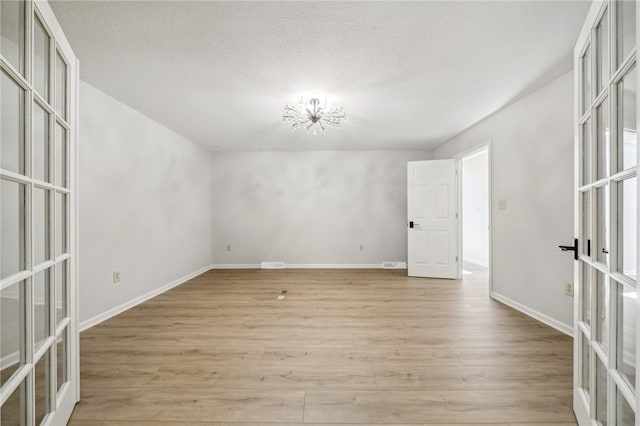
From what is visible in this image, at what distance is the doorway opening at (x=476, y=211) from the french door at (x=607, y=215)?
5.01 meters

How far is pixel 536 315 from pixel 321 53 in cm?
329

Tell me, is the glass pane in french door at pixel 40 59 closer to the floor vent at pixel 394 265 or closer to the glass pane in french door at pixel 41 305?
the glass pane in french door at pixel 41 305

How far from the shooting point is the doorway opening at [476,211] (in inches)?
246

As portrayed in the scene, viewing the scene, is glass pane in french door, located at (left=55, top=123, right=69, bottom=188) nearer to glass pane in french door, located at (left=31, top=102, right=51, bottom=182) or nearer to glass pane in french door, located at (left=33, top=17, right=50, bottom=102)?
glass pane in french door, located at (left=31, top=102, right=51, bottom=182)

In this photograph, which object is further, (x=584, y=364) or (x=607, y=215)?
(x=584, y=364)

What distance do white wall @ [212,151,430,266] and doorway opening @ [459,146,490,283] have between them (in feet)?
5.78

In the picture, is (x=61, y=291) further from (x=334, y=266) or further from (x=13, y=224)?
(x=334, y=266)

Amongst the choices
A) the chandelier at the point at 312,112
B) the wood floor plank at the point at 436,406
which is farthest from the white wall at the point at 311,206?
the wood floor plank at the point at 436,406

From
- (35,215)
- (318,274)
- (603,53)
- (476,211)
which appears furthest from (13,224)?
(476,211)

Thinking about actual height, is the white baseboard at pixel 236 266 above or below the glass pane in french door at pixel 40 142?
below

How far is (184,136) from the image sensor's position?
4582 mm

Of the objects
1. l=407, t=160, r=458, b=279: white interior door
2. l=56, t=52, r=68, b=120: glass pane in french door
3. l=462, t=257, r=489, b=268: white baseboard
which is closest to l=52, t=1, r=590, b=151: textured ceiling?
l=56, t=52, r=68, b=120: glass pane in french door

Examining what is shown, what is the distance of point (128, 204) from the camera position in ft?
10.9


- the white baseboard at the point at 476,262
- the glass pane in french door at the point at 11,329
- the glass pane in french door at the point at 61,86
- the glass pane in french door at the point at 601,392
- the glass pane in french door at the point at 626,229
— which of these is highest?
the glass pane in french door at the point at 61,86
